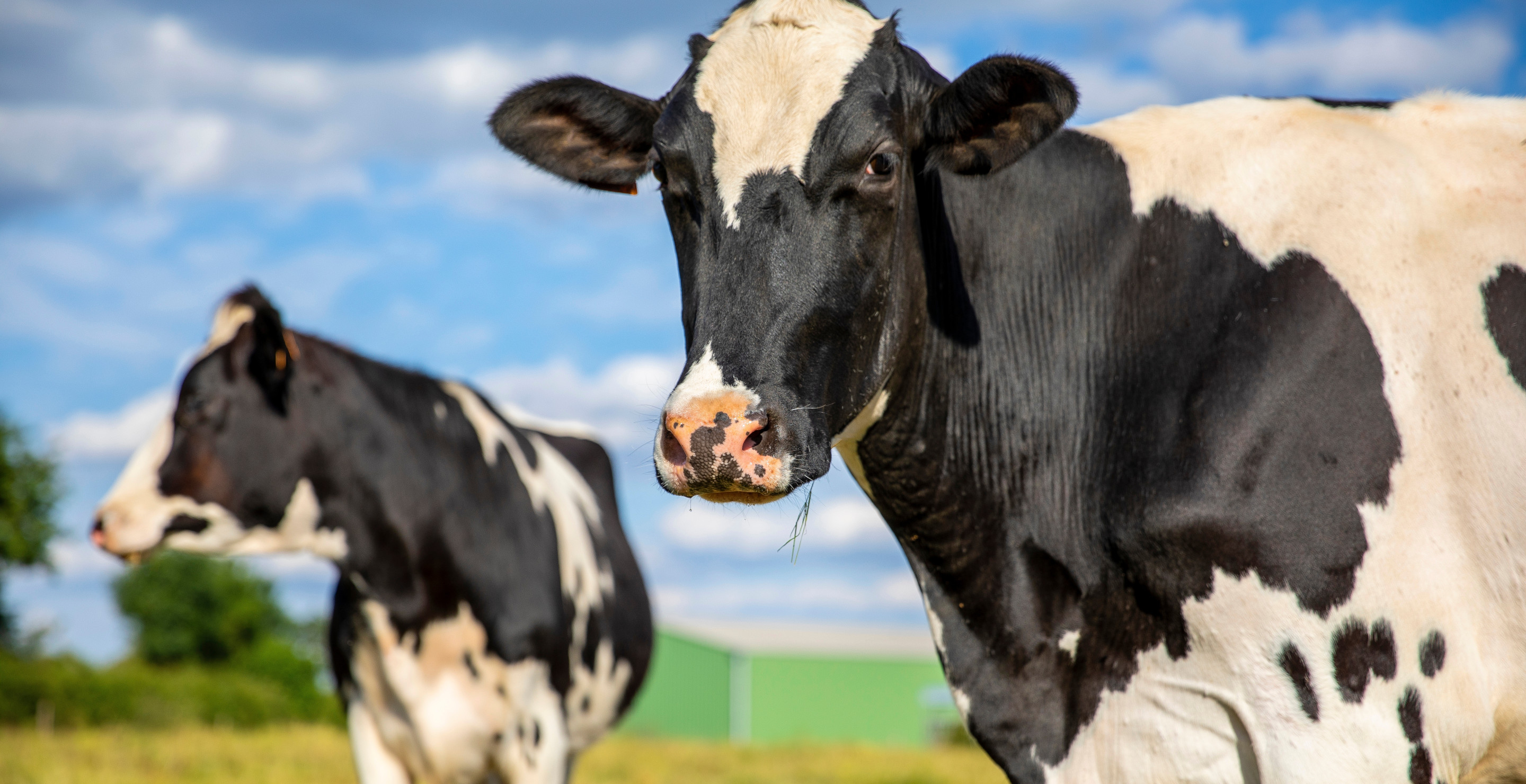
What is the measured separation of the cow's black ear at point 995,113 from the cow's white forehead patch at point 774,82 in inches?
11.0

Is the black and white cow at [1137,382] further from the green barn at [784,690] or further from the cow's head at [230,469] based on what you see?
the green barn at [784,690]

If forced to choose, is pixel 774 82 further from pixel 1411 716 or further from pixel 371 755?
pixel 371 755

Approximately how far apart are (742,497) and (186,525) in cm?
541

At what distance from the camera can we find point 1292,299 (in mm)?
3008

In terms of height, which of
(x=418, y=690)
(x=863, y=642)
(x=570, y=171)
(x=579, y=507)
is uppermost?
(x=570, y=171)

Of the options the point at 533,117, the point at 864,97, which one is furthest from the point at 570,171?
the point at 864,97

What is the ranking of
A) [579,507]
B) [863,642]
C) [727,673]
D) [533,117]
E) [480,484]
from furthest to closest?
[863,642]
[727,673]
[579,507]
[480,484]
[533,117]

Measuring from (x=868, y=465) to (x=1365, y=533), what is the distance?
1.27 m

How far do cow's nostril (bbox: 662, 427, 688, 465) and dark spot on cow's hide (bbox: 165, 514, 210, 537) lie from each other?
17.4ft

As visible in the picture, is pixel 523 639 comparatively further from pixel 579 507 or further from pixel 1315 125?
pixel 1315 125

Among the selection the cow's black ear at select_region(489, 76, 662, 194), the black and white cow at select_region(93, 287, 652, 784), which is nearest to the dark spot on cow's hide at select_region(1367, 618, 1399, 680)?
the cow's black ear at select_region(489, 76, 662, 194)

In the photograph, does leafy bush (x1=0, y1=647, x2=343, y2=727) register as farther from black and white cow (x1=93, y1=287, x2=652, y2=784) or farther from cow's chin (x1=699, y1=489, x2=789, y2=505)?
cow's chin (x1=699, y1=489, x2=789, y2=505)

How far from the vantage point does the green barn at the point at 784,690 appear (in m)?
30.1

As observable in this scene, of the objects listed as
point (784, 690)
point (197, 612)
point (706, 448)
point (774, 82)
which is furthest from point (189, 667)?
point (706, 448)
